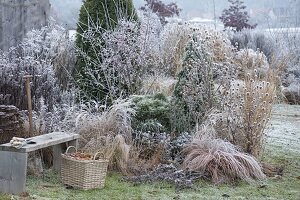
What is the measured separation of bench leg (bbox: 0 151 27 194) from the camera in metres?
4.88

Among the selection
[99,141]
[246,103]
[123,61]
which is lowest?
[99,141]

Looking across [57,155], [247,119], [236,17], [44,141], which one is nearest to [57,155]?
[57,155]

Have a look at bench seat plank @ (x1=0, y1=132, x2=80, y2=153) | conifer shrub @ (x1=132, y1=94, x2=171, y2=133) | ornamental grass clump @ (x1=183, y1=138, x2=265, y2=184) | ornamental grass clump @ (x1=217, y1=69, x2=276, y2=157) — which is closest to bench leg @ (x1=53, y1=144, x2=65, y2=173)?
bench seat plank @ (x1=0, y1=132, x2=80, y2=153)

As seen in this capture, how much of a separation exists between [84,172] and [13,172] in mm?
653

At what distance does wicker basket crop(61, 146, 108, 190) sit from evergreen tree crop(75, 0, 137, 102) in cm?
232

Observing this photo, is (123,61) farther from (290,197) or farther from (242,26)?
(242,26)

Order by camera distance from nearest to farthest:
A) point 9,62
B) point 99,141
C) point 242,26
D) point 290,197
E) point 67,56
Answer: point 290,197
point 99,141
point 9,62
point 67,56
point 242,26

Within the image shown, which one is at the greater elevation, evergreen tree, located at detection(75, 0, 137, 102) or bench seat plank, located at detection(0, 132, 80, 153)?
evergreen tree, located at detection(75, 0, 137, 102)

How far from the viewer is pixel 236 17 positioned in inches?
757

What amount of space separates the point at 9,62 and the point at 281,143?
379cm

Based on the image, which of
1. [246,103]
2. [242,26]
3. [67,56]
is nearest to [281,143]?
[246,103]

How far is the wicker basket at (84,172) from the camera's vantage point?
519cm

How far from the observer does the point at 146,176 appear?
5574mm

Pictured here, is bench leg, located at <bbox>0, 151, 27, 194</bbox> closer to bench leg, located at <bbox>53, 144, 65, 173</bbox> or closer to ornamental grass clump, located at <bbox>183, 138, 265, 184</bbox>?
bench leg, located at <bbox>53, 144, 65, 173</bbox>
